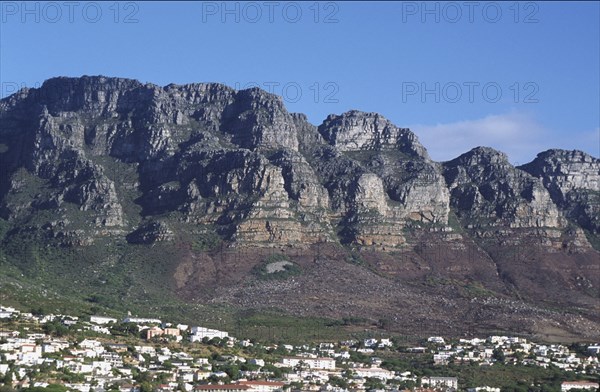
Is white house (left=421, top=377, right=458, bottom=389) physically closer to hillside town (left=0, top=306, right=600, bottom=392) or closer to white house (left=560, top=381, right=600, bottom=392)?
hillside town (left=0, top=306, right=600, bottom=392)

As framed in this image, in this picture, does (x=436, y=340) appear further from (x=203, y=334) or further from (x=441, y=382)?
(x=441, y=382)

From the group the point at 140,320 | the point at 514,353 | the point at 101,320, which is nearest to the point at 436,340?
the point at 514,353

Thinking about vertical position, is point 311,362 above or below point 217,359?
below

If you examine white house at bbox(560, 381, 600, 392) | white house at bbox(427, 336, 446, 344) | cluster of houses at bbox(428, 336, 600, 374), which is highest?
white house at bbox(427, 336, 446, 344)

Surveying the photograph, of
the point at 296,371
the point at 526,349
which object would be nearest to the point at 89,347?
the point at 296,371

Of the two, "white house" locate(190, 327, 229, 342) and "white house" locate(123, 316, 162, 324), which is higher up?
"white house" locate(123, 316, 162, 324)

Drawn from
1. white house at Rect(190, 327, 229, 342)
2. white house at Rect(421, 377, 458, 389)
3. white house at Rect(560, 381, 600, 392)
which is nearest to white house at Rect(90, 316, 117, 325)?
white house at Rect(190, 327, 229, 342)

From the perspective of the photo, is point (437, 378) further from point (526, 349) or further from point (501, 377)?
point (526, 349)

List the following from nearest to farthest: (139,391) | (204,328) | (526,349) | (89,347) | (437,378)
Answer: (139,391)
(89,347)
(437,378)
(204,328)
(526,349)
